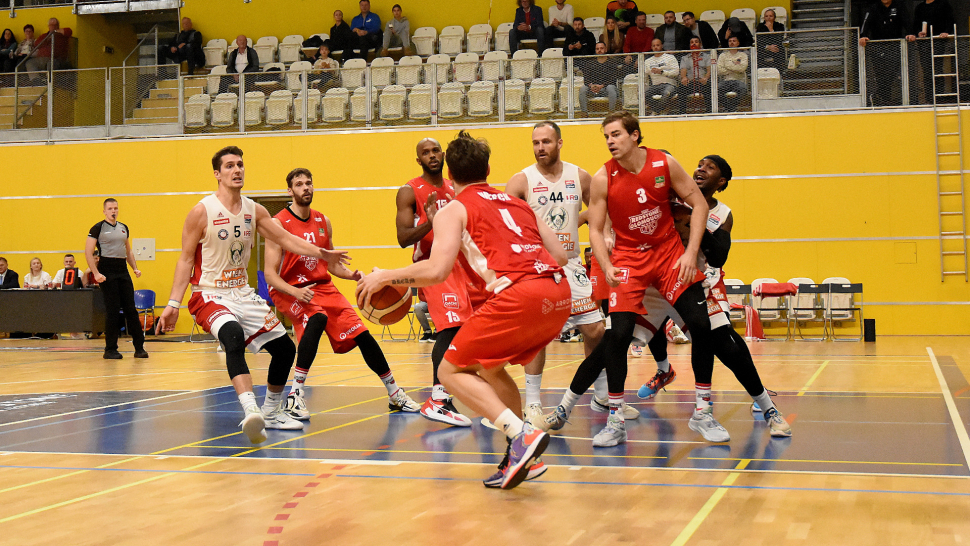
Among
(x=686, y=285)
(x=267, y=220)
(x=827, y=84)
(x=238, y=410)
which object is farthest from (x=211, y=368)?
(x=827, y=84)

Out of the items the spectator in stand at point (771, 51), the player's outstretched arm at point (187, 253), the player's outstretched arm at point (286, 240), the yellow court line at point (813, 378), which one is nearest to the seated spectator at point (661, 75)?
the spectator in stand at point (771, 51)

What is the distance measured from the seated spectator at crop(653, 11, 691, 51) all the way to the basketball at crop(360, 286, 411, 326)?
1186 cm

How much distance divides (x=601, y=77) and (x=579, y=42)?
4.98 ft

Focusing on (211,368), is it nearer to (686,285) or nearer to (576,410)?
(576,410)

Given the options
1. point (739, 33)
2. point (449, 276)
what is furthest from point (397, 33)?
point (449, 276)

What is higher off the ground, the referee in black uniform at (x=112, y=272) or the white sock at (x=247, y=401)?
the referee in black uniform at (x=112, y=272)

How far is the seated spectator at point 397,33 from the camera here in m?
18.0

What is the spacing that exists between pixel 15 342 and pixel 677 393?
13166mm

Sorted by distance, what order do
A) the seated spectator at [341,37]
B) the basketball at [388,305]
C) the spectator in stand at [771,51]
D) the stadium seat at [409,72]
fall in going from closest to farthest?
the basketball at [388,305], the spectator in stand at [771,51], the stadium seat at [409,72], the seated spectator at [341,37]

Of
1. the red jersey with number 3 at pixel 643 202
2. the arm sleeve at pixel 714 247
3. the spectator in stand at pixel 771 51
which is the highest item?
the spectator in stand at pixel 771 51

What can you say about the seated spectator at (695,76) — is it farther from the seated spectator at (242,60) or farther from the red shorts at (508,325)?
the red shorts at (508,325)

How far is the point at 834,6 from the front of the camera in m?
17.8

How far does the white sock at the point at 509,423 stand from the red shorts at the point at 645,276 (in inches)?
50.2

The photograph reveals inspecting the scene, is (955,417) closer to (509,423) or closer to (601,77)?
(509,423)
